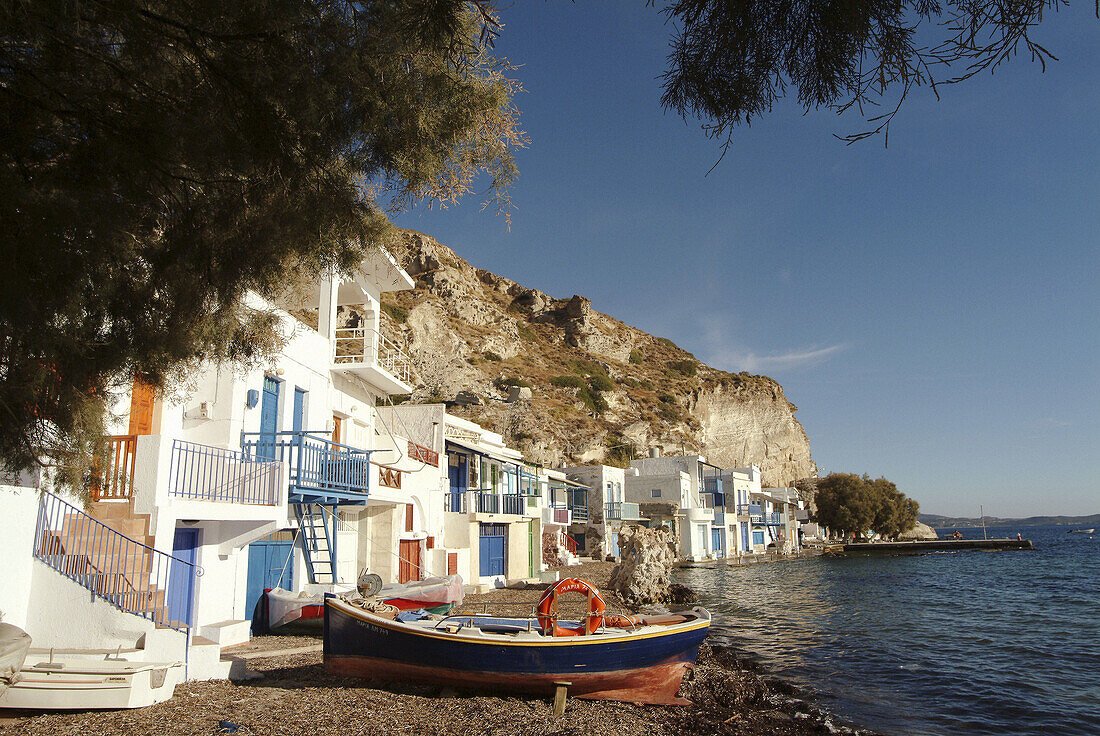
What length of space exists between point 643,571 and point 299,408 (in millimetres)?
15970

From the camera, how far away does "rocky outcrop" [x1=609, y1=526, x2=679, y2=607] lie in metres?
26.4

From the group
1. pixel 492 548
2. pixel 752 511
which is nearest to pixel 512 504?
pixel 492 548

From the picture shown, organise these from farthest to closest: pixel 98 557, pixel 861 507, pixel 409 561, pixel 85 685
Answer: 1. pixel 861 507
2. pixel 409 561
3. pixel 98 557
4. pixel 85 685

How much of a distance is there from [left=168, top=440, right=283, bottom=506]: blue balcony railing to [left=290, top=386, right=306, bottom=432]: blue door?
289cm

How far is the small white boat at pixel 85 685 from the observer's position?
7590 millimetres

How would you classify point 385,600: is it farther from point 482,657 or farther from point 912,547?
point 912,547

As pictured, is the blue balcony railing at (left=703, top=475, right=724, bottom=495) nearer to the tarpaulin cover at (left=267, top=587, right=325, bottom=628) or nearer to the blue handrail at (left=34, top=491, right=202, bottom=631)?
the tarpaulin cover at (left=267, top=587, right=325, bottom=628)

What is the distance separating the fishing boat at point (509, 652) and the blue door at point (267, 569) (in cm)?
395

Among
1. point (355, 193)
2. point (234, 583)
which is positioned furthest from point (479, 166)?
point (234, 583)

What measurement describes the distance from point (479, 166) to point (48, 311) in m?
3.85

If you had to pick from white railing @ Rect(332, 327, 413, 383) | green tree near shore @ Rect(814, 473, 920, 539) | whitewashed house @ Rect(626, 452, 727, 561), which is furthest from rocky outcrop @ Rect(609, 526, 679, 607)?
green tree near shore @ Rect(814, 473, 920, 539)

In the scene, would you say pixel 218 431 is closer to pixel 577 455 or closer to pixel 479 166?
pixel 479 166

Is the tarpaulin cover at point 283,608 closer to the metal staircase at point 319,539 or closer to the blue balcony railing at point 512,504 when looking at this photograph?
the metal staircase at point 319,539

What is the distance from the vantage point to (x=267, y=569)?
48.2 feet
